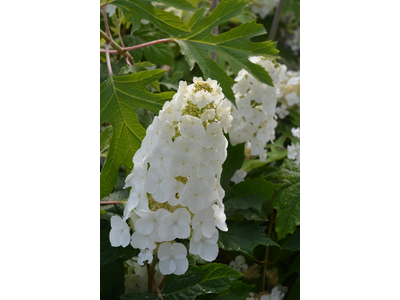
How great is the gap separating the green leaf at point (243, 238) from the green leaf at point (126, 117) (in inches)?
12.8

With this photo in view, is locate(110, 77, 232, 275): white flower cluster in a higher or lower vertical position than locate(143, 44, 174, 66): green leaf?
lower

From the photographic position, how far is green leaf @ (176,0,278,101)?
101cm

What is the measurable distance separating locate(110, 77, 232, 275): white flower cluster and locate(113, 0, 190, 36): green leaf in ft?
1.15

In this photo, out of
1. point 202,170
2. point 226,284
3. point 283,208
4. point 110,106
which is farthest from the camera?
point 283,208

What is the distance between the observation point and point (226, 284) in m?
0.82

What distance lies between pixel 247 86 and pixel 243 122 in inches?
4.3

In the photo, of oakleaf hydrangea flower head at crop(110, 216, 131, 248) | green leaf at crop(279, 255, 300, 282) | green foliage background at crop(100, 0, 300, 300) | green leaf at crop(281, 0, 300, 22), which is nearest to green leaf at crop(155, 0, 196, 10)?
green foliage background at crop(100, 0, 300, 300)

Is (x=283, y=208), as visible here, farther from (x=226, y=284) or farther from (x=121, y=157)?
(x=121, y=157)

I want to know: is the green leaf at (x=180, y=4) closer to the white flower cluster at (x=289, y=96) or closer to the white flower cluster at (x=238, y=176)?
the white flower cluster at (x=238, y=176)

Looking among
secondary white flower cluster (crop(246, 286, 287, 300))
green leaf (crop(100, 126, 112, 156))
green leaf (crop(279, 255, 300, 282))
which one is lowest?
secondary white flower cluster (crop(246, 286, 287, 300))

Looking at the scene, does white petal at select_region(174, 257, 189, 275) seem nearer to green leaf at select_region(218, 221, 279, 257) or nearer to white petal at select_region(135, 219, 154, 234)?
white petal at select_region(135, 219, 154, 234)

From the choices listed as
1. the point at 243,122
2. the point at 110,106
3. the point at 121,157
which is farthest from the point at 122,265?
the point at 243,122

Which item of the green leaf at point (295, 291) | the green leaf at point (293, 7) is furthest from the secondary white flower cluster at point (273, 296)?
the green leaf at point (293, 7)

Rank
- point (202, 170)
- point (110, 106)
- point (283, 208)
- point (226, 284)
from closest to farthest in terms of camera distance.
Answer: point (202, 170) → point (226, 284) → point (110, 106) → point (283, 208)
